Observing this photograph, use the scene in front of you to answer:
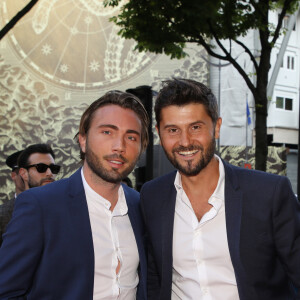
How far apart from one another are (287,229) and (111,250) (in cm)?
105

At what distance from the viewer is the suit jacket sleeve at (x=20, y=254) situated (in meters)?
2.16

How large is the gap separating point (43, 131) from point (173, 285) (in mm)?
13219

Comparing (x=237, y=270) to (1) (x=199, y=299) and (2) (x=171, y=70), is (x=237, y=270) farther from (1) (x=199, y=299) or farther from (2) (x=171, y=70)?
(2) (x=171, y=70)

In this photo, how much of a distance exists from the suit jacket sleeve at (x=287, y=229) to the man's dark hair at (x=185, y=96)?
0.71m

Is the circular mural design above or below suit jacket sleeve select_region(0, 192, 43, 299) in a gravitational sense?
above

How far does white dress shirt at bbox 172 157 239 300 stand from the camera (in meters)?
2.52

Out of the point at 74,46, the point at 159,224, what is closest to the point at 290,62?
the point at 74,46

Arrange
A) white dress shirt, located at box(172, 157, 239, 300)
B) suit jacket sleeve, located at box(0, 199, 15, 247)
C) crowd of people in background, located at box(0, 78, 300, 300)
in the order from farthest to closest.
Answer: suit jacket sleeve, located at box(0, 199, 15, 247) < white dress shirt, located at box(172, 157, 239, 300) < crowd of people in background, located at box(0, 78, 300, 300)

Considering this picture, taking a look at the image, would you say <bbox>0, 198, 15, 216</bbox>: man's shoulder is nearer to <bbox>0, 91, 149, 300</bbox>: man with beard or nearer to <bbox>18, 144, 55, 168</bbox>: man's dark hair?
<bbox>18, 144, 55, 168</bbox>: man's dark hair

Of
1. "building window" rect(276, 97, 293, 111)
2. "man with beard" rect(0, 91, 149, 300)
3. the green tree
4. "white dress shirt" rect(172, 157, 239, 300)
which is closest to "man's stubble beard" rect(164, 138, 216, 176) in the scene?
"white dress shirt" rect(172, 157, 239, 300)

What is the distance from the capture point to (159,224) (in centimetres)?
279

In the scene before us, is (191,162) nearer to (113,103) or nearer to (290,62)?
(113,103)

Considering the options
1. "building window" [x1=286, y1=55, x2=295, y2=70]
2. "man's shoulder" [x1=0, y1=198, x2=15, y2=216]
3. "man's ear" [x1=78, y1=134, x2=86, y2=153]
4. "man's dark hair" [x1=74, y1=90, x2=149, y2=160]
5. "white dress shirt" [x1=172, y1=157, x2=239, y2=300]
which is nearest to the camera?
"white dress shirt" [x1=172, y1=157, x2=239, y2=300]

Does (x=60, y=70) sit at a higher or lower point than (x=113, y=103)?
higher
